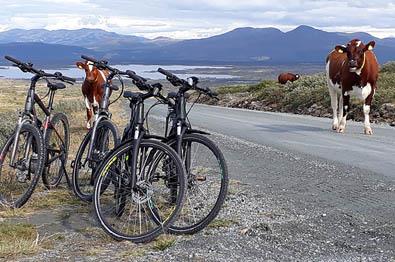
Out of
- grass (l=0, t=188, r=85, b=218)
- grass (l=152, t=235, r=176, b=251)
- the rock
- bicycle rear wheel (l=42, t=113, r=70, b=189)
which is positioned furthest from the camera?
the rock

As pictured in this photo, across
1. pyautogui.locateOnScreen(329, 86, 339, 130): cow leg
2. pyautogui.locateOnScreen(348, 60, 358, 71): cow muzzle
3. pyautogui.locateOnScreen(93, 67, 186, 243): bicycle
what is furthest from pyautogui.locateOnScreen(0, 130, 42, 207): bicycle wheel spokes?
pyautogui.locateOnScreen(329, 86, 339, 130): cow leg

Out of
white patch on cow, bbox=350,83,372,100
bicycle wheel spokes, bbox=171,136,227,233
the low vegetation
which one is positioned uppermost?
white patch on cow, bbox=350,83,372,100

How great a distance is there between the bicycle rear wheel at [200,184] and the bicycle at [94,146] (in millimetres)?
1163

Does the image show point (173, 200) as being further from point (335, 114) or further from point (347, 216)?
point (335, 114)

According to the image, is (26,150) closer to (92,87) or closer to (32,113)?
(32,113)

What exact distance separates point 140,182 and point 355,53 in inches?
412

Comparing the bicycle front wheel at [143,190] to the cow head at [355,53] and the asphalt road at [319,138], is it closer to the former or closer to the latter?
the asphalt road at [319,138]

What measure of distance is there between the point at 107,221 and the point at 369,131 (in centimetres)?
1082

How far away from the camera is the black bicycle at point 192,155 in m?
6.38

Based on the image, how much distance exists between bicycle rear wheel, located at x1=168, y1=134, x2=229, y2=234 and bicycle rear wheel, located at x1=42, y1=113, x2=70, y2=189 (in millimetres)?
2112

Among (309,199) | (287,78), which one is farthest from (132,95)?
(287,78)

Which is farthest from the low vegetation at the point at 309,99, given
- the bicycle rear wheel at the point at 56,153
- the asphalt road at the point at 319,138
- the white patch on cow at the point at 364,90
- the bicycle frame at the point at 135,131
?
the bicycle frame at the point at 135,131

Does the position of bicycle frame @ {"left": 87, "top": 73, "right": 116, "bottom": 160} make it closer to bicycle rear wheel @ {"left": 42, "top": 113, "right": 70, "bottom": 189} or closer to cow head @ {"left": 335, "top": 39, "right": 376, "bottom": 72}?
bicycle rear wheel @ {"left": 42, "top": 113, "right": 70, "bottom": 189}

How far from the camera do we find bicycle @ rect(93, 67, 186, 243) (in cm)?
615
